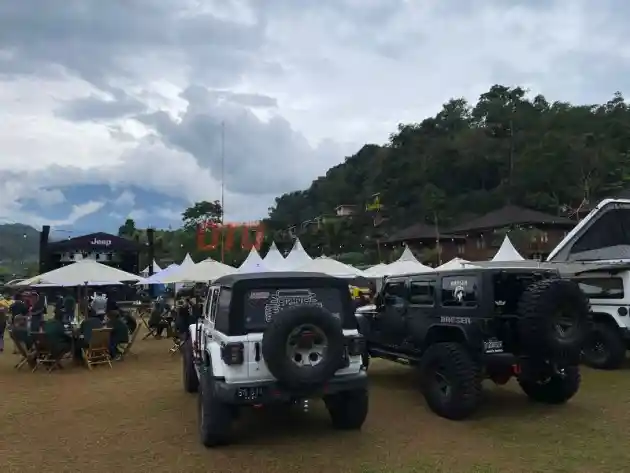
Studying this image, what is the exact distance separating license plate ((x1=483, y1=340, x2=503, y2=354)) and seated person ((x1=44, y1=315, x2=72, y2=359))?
28.6 ft

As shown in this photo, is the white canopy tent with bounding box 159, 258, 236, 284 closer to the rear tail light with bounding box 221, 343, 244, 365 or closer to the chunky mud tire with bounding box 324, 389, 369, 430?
the chunky mud tire with bounding box 324, 389, 369, 430

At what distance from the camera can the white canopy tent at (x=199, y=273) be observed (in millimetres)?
18391

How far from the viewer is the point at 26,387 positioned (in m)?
10.6

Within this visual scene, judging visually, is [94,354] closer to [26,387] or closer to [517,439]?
[26,387]

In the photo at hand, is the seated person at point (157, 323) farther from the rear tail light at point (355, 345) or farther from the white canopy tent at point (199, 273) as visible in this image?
the rear tail light at point (355, 345)

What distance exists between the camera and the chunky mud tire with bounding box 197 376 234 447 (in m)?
6.38

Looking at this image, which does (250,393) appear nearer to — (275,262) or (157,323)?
(157,323)

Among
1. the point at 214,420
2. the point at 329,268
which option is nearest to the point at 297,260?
A: the point at 329,268

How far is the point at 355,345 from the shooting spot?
670cm

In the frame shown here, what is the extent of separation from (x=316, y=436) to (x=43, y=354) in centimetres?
773

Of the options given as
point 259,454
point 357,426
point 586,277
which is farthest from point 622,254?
point 259,454

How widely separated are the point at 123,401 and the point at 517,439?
18.6 ft

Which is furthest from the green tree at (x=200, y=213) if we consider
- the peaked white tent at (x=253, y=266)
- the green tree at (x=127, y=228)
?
the peaked white tent at (x=253, y=266)

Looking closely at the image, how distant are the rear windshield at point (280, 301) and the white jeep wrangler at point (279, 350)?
0.04 ft
